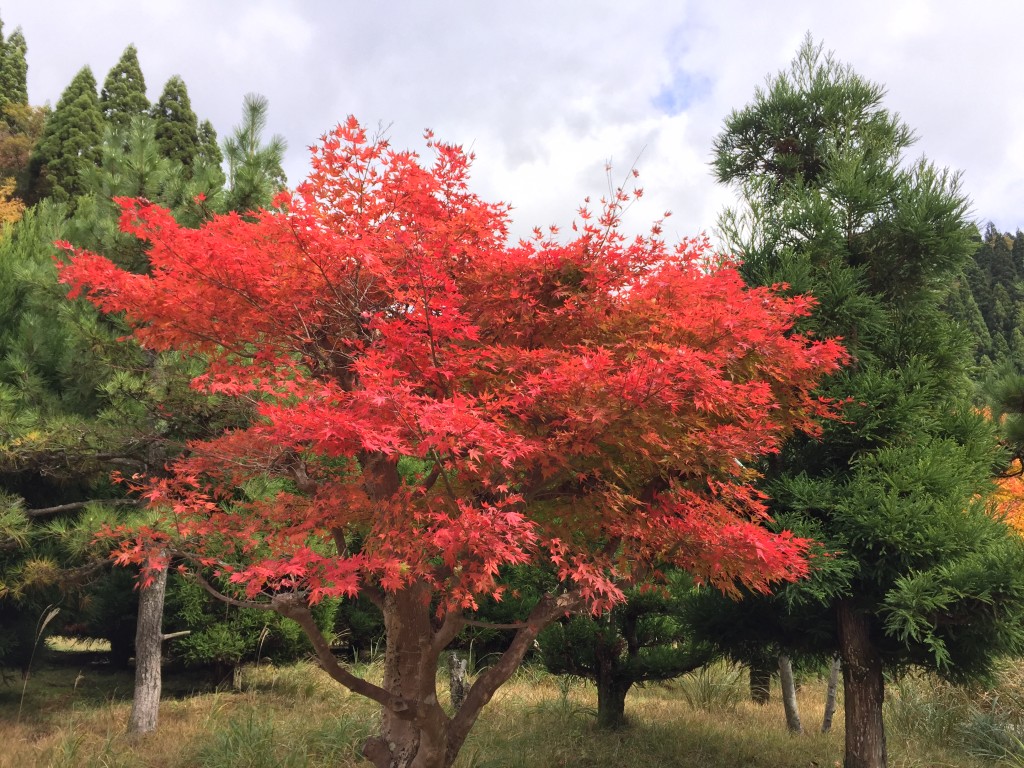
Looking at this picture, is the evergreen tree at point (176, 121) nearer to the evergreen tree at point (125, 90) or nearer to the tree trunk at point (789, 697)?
the evergreen tree at point (125, 90)

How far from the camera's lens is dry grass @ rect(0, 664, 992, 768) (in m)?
7.03

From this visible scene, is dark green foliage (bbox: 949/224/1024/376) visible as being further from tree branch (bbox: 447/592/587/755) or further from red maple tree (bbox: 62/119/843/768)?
tree branch (bbox: 447/592/587/755)

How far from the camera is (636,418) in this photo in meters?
4.44

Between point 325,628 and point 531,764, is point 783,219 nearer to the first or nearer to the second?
point 531,764

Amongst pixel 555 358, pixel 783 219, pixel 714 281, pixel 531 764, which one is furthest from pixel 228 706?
pixel 783 219

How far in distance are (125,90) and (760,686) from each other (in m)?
20.5

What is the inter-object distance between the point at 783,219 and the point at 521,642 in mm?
5112

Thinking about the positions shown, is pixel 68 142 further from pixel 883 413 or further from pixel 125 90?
pixel 883 413

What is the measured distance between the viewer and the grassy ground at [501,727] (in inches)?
280

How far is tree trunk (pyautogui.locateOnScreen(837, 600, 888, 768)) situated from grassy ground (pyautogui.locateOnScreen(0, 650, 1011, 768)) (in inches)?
45.9

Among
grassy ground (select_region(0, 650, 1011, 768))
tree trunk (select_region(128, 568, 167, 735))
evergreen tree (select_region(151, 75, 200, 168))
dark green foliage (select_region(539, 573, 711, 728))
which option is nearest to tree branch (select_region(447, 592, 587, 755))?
grassy ground (select_region(0, 650, 1011, 768))

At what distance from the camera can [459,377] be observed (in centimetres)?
496

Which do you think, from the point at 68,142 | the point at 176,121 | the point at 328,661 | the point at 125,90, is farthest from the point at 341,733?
the point at 125,90

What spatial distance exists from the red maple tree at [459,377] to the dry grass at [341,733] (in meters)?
2.16
